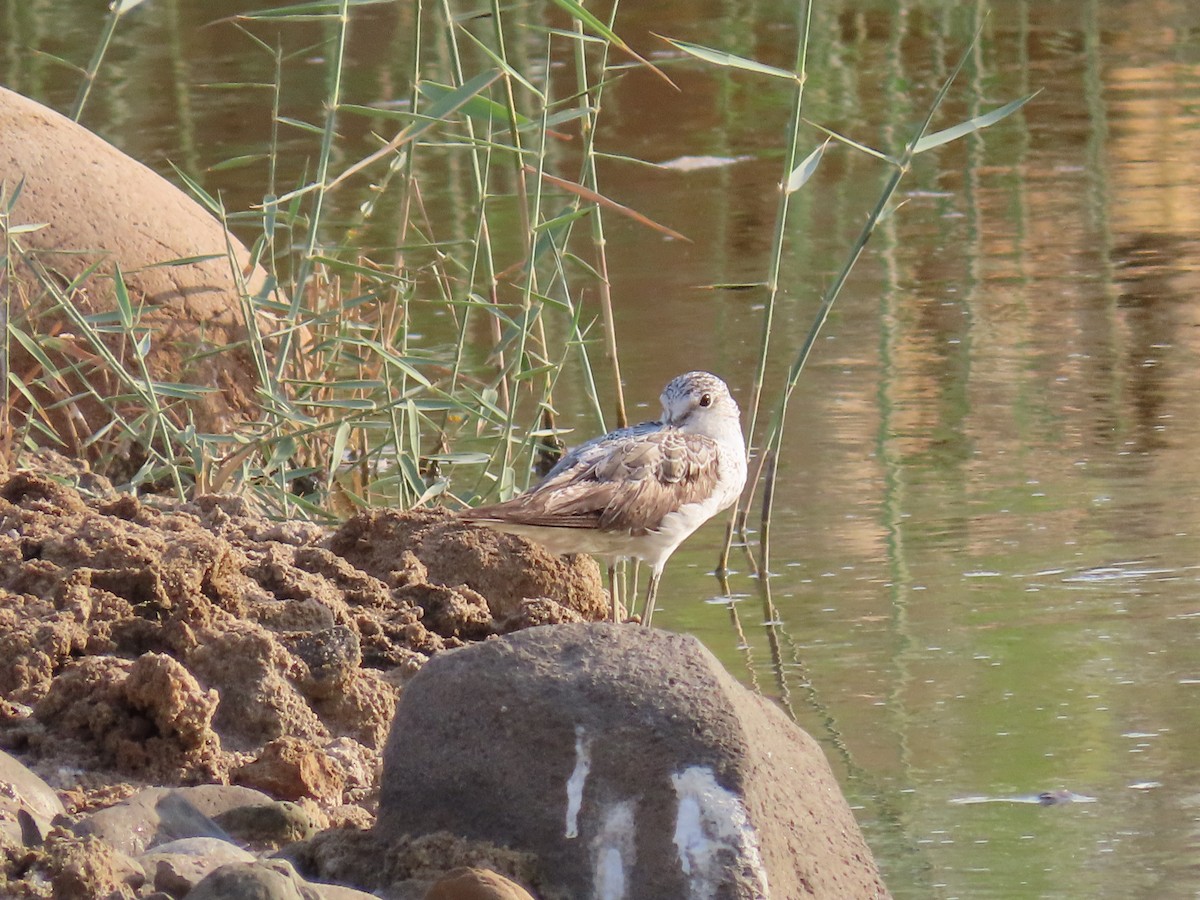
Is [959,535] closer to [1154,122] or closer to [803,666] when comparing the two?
[803,666]

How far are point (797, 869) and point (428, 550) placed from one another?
1509mm

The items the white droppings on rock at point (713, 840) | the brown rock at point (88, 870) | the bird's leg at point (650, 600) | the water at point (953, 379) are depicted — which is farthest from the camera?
the bird's leg at point (650, 600)

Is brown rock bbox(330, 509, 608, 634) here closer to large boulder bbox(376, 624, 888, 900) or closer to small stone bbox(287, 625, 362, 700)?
small stone bbox(287, 625, 362, 700)

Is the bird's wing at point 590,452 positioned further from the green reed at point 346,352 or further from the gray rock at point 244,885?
the gray rock at point 244,885

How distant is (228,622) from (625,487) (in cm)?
91

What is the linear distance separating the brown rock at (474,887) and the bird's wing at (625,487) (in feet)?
3.97

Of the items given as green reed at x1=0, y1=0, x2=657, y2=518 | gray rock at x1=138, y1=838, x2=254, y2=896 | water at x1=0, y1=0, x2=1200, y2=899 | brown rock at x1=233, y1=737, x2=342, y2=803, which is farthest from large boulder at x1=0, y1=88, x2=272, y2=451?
gray rock at x1=138, y1=838, x2=254, y2=896

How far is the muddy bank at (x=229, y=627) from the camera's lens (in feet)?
12.3

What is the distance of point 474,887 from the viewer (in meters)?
3.12

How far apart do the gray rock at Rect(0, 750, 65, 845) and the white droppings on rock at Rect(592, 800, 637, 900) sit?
33.4 inches

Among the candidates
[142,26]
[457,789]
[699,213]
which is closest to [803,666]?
[457,789]

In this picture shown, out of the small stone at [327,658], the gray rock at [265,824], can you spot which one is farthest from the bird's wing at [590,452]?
the gray rock at [265,824]

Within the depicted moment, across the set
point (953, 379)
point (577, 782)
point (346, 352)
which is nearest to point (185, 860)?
point (577, 782)

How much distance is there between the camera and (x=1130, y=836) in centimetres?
366
